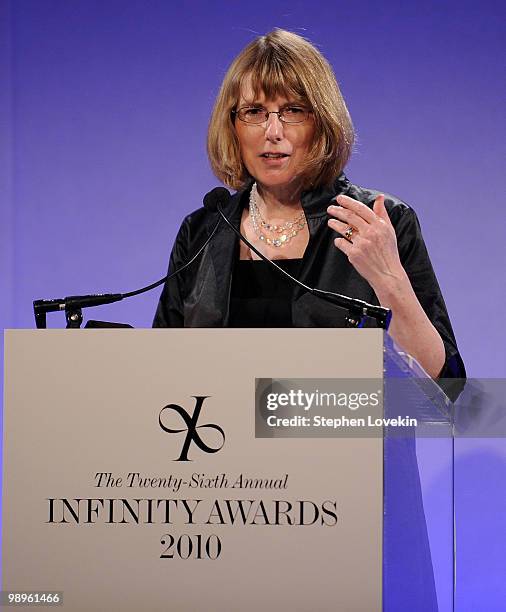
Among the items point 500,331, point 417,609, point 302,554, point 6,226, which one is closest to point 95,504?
point 302,554

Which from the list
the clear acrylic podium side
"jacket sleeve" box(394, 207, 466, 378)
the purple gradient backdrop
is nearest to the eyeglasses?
"jacket sleeve" box(394, 207, 466, 378)

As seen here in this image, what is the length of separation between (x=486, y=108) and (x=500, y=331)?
2.02 ft

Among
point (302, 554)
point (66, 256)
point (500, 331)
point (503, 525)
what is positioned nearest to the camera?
point (302, 554)

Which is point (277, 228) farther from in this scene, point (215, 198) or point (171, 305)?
point (215, 198)

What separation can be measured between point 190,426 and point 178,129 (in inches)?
77.1

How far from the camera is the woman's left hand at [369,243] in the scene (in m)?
1.64

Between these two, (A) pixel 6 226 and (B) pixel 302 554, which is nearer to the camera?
(B) pixel 302 554

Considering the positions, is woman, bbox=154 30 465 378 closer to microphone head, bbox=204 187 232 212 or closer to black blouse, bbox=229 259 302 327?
black blouse, bbox=229 259 302 327

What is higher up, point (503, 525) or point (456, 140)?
point (456, 140)

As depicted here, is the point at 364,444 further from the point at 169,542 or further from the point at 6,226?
the point at 6,226

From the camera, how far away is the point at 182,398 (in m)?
1.06

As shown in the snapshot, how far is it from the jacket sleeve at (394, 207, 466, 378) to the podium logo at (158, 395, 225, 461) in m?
0.90

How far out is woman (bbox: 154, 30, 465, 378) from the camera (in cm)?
196

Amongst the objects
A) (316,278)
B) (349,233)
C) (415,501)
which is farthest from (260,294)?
(415,501)
